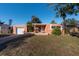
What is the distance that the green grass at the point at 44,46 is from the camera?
338 inches

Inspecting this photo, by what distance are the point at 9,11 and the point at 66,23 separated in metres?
2.82

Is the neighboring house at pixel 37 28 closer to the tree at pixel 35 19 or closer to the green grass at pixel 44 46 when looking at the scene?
the tree at pixel 35 19

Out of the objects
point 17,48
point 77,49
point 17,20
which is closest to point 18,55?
point 17,48

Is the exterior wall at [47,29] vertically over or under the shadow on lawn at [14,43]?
over

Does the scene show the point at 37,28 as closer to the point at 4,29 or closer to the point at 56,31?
the point at 56,31

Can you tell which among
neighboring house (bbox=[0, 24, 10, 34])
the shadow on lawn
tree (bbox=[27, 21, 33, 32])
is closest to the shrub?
tree (bbox=[27, 21, 33, 32])

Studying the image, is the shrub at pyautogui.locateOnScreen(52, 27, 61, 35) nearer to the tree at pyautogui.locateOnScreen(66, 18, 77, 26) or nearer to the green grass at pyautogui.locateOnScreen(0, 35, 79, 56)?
the green grass at pyautogui.locateOnScreen(0, 35, 79, 56)

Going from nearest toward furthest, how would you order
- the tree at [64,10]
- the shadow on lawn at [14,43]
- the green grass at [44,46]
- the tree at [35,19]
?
the green grass at [44,46] < the shadow on lawn at [14,43] < the tree at [35,19] < the tree at [64,10]

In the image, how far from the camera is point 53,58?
822 centimetres

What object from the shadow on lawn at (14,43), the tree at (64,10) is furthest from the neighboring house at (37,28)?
the tree at (64,10)

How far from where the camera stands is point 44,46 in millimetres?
9258

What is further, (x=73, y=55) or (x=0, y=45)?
(x=0, y=45)

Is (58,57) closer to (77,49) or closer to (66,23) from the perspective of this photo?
(77,49)

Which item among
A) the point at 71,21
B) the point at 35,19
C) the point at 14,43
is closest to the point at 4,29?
the point at 14,43
